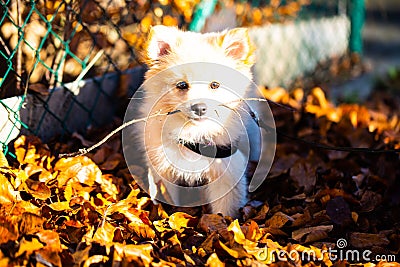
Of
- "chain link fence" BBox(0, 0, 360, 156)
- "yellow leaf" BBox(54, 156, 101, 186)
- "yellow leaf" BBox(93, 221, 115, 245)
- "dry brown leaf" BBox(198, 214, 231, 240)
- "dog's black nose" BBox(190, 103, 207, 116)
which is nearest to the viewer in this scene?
"yellow leaf" BBox(93, 221, 115, 245)

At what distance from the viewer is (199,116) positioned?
8.13ft

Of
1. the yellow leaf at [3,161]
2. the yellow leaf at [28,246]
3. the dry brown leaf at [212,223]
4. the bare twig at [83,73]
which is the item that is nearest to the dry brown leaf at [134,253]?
the yellow leaf at [28,246]

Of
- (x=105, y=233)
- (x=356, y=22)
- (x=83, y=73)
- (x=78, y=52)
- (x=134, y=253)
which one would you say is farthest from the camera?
(x=356, y=22)

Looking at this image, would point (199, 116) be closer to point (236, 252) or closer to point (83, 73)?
point (236, 252)

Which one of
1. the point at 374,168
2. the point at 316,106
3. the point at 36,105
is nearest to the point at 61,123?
the point at 36,105

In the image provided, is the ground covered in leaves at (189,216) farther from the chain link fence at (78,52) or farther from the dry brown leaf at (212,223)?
the chain link fence at (78,52)

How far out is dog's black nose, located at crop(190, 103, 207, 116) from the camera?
2438 millimetres

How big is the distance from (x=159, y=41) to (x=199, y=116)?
1.62 feet

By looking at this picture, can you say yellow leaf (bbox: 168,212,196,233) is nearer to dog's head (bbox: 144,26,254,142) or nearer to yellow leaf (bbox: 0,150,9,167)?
dog's head (bbox: 144,26,254,142)

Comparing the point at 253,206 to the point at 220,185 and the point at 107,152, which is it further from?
the point at 107,152

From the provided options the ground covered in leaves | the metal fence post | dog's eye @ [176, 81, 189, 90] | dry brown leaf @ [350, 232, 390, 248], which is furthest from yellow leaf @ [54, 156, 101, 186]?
the metal fence post

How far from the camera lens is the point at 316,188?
317cm

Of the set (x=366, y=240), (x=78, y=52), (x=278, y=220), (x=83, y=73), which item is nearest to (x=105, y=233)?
(x=278, y=220)

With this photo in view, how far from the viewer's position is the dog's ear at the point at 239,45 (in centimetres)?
266
